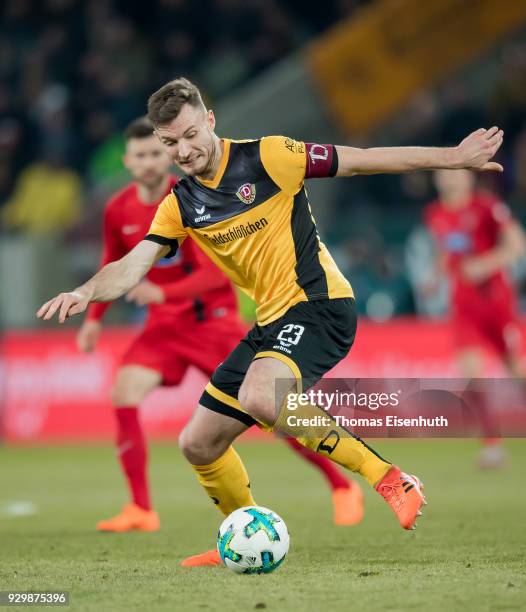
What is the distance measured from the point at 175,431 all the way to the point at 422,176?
4.08 m

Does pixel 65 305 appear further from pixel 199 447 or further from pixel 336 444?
pixel 336 444

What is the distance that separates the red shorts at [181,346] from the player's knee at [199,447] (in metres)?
1.76

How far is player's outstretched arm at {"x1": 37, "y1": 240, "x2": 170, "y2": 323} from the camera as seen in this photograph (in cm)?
508

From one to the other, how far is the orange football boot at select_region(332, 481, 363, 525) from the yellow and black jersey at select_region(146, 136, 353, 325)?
6.46 feet

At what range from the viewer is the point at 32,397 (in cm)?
1373

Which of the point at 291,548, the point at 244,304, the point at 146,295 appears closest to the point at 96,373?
the point at 244,304

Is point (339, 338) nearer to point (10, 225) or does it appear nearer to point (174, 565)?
point (174, 565)

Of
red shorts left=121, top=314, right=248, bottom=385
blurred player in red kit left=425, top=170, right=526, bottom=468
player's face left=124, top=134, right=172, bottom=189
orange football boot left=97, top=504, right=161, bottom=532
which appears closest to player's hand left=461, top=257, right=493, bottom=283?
blurred player in red kit left=425, top=170, right=526, bottom=468

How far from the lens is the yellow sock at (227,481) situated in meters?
5.51

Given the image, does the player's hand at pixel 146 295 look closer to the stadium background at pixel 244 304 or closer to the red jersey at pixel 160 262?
the red jersey at pixel 160 262

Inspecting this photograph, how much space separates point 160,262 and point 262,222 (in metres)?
2.02

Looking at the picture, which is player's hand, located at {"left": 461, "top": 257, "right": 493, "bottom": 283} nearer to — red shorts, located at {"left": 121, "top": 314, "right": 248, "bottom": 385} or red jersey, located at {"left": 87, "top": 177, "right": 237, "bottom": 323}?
red jersey, located at {"left": 87, "top": 177, "right": 237, "bottom": 323}

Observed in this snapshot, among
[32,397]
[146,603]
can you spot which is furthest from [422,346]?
[146,603]

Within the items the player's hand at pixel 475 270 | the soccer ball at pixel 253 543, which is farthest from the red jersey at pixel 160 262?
the player's hand at pixel 475 270
